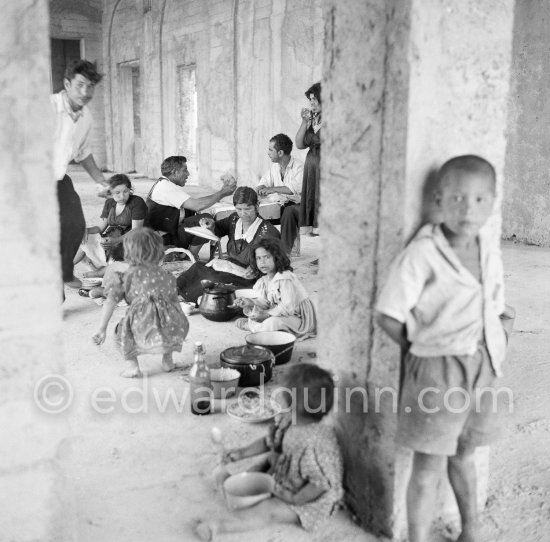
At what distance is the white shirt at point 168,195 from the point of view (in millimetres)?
6652

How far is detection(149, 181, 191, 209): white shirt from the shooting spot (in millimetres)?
6652

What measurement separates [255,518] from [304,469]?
0.83ft

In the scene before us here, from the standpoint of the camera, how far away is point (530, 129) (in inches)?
315

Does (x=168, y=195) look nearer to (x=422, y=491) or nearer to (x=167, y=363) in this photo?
(x=167, y=363)

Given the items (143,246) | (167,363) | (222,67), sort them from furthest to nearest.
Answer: (222,67) < (167,363) < (143,246)

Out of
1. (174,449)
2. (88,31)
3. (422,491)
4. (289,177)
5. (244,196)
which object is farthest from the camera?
(88,31)

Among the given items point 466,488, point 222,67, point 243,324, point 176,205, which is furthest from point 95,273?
point 222,67

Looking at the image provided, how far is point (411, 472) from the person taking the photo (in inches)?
92.6

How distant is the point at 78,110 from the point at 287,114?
6.17 metres

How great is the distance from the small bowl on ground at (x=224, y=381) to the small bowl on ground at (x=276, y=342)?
45cm

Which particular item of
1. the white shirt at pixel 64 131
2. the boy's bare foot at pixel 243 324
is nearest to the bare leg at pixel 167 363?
the boy's bare foot at pixel 243 324

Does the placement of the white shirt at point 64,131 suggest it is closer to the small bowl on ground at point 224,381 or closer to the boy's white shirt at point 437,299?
the small bowl on ground at point 224,381

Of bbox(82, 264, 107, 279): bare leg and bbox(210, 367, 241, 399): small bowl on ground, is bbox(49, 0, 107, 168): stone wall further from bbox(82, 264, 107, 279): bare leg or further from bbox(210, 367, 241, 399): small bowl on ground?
bbox(210, 367, 241, 399): small bowl on ground

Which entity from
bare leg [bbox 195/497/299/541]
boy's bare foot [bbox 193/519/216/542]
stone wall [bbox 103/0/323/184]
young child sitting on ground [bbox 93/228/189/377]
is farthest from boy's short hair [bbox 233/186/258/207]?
stone wall [bbox 103/0/323/184]
